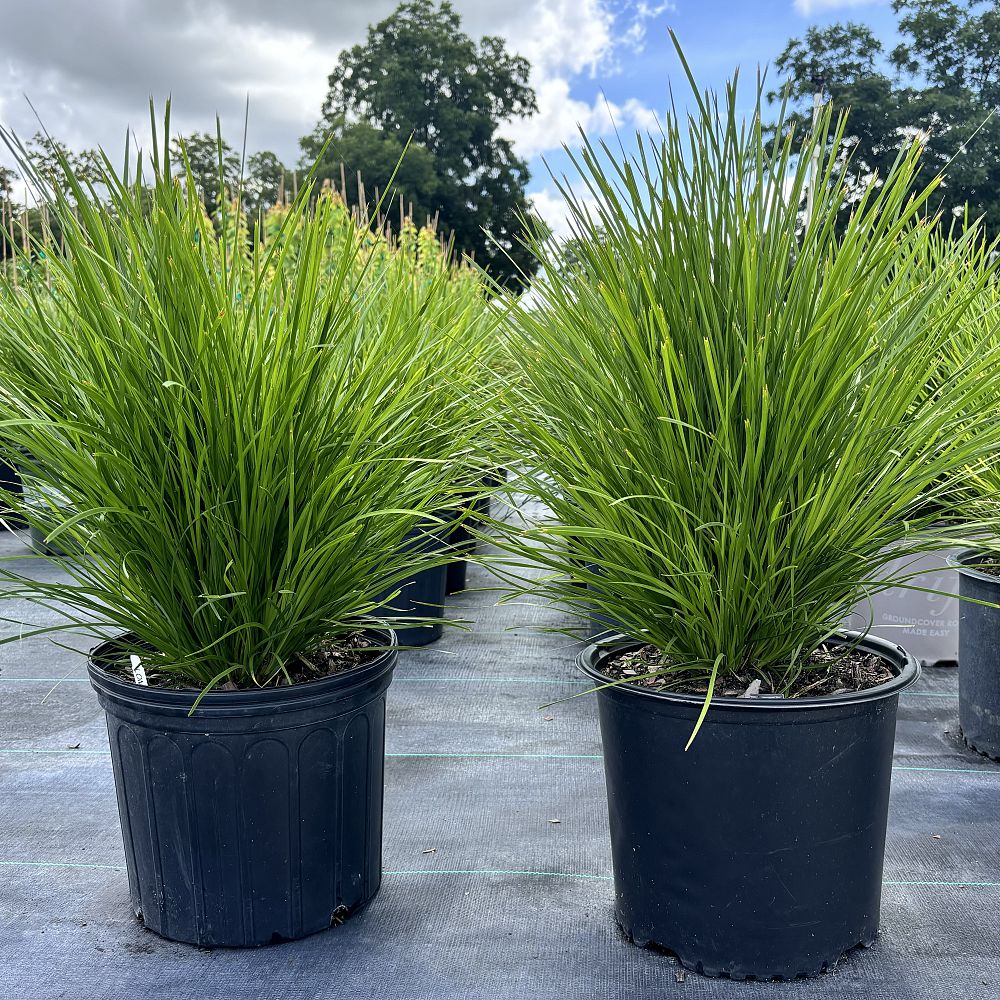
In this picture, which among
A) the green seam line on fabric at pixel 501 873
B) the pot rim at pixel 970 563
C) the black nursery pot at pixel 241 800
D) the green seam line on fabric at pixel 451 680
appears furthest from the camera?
the green seam line on fabric at pixel 451 680

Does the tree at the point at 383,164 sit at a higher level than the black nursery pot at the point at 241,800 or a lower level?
higher

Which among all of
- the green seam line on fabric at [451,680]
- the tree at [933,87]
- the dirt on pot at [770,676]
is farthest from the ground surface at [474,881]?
the tree at [933,87]

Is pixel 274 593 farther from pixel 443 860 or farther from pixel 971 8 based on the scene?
pixel 971 8

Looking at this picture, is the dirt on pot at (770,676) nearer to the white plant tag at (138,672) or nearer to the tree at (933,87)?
the white plant tag at (138,672)

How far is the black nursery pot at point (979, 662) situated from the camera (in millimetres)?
2496

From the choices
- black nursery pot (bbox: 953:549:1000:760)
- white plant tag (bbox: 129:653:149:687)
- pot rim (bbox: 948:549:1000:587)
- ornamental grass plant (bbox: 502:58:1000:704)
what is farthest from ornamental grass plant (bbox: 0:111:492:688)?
black nursery pot (bbox: 953:549:1000:760)

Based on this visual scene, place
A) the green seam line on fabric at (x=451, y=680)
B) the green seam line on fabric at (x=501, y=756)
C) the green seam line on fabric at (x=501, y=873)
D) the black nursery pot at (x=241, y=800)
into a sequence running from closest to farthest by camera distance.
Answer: the black nursery pot at (x=241, y=800) → the green seam line on fabric at (x=501, y=873) → the green seam line on fabric at (x=501, y=756) → the green seam line on fabric at (x=451, y=680)

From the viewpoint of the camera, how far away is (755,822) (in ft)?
4.94

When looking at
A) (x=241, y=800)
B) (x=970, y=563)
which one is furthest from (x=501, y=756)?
(x=970, y=563)

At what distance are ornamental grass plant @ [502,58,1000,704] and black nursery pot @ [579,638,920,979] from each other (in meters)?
0.11

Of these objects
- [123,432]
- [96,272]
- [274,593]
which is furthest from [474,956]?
[96,272]

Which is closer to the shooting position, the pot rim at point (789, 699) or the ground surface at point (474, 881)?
the pot rim at point (789, 699)

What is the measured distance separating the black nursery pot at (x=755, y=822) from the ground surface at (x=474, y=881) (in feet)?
0.24

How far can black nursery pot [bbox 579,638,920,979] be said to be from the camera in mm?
1496
